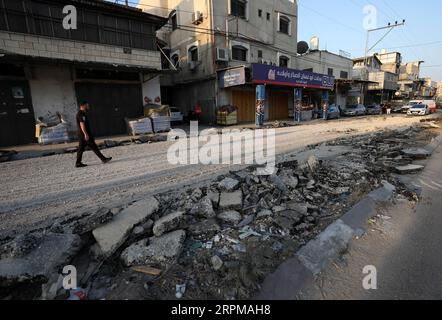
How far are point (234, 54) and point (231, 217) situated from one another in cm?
1995

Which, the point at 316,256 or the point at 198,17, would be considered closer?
the point at 316,256

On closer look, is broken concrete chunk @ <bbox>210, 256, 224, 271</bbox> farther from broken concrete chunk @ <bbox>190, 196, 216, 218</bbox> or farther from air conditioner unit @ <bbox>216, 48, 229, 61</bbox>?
air conditioner unit @ <bbox>216, 48, 229, 61</bbox>

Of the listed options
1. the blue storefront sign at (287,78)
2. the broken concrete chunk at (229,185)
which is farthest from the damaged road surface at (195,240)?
the blue storefront sign at (287,78)

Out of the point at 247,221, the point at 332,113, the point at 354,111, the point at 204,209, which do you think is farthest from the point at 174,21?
the point at 247,221

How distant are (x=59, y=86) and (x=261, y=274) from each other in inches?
575

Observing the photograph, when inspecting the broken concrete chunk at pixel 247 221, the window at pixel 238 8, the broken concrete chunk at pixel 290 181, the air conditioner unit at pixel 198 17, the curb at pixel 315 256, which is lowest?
the curb at pixel 315 256

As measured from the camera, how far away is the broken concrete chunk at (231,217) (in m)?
3.38

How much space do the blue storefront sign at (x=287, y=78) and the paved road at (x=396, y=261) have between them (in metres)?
15.5

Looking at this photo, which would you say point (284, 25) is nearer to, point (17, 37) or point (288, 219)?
point (17, 37)

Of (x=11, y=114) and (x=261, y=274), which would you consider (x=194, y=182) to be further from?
(x=11, y=114)

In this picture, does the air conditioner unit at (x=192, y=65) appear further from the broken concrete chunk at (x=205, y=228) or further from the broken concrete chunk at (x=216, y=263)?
the broken concrete chunk at (x=216, y=263)

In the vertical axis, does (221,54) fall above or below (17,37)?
above

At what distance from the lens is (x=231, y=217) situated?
11.2 ft

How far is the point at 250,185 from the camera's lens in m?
4.48
